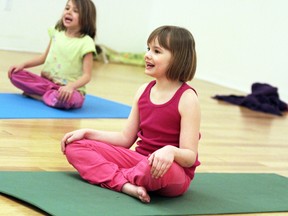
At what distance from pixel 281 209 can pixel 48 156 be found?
0.97 meters

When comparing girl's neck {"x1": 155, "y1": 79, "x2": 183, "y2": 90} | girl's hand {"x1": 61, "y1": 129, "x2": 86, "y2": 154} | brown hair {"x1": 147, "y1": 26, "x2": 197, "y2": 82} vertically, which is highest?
brown hair {"x1": 147, "y1": 26, "x2": 197, "y2": 82}

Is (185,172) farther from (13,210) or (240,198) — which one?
(13,210)

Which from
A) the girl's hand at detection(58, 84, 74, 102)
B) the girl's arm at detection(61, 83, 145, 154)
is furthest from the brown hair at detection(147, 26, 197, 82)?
the girl's hand at detection(58, 84, 74, 102)

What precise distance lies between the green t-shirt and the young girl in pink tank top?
168cm

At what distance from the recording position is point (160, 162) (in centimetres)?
218

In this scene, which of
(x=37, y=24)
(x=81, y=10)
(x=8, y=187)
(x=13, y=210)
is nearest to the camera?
(x=13, y=210)

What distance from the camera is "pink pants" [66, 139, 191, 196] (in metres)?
2.30

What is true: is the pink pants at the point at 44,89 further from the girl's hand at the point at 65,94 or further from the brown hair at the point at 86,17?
the brown hair at the point at 86,17

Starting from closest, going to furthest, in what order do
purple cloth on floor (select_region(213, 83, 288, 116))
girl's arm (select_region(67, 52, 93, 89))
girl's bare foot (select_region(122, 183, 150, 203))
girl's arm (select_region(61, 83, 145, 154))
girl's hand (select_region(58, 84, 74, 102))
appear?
girl's bare foot (select_region(122, 183, 150, 203)), girl's arm (select_region(61, 83, 145, 154)), girl's hand (select_region(58, 84, 74, 102)), girl's arm (select_region(67, 52, 93, 89)), purple cloth on floor (select_region(213, 83, 288, 116))

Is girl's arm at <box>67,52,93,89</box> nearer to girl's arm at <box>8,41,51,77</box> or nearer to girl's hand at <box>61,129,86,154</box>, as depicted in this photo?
girl's arm at <box>8,41,51,77</box>

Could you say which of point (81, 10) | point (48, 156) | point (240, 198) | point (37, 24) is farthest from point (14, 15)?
point (240, 198)

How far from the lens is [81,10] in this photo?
4.07m

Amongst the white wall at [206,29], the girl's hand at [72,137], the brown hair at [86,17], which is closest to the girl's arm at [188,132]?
the girl's hand at [72,137]

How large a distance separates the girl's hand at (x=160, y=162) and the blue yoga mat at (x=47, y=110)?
1515 mm
